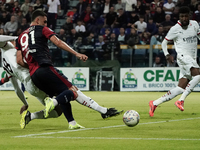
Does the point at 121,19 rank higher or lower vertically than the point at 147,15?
lower

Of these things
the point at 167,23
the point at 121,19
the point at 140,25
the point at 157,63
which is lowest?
the point at 157,63

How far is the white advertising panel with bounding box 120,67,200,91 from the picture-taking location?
19.8 m

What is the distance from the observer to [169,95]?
9.82 meters

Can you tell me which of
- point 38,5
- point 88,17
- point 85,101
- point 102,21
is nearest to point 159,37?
point 102,21

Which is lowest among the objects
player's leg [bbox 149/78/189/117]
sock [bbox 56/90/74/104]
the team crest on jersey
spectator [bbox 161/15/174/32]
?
the team crest on jersey

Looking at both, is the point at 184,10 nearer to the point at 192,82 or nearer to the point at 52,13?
the point at 192,82

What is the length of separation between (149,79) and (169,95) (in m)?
10.3

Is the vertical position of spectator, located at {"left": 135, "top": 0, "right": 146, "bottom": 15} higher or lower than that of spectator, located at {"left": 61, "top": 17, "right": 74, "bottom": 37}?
higher

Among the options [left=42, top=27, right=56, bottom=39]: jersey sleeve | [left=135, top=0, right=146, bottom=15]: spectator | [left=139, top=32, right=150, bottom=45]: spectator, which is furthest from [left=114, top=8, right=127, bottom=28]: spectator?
[left=42, top=27, right=56, bottom=39]: jersey sleeve

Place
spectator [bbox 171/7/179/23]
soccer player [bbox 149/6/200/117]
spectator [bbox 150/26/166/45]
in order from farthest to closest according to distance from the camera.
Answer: spectator [bbox 171/7/179/23] → spectator [bbox 150/26/166/45] → soccer player [bbox 149/6/200/117]

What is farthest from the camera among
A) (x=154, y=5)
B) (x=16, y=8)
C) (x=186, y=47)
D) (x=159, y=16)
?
(x=16, y=8)

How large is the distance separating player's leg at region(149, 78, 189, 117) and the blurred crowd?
958cm

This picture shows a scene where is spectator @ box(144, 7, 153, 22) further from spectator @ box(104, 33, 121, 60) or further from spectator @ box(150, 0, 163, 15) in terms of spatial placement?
spectator @ box(104, 33, 121, 60)

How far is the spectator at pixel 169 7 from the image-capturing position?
2174 cm
